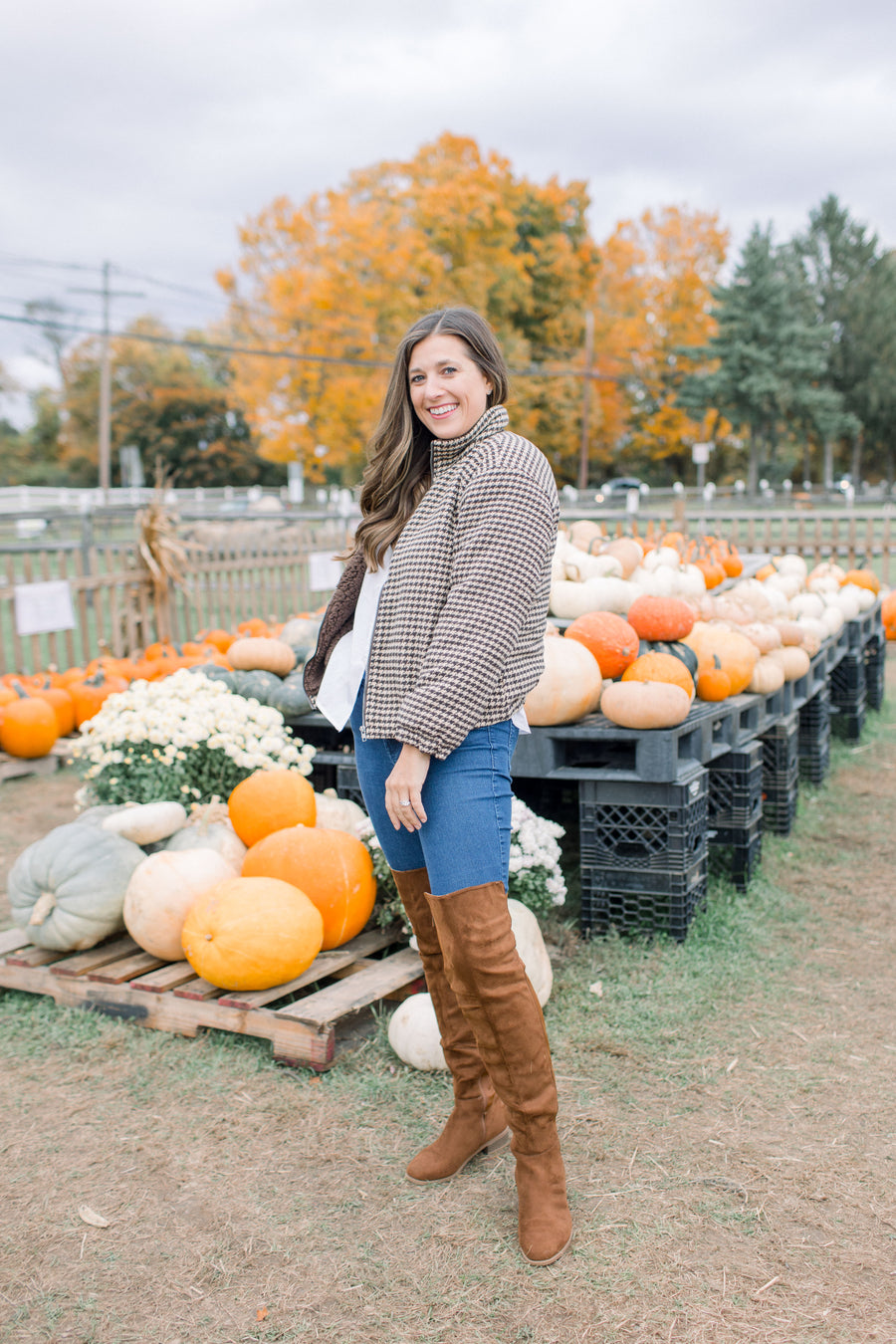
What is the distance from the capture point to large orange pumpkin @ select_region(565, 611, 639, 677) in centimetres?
395

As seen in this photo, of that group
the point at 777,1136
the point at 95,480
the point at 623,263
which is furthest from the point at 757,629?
the point at 95,480

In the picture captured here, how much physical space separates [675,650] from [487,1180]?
7.59ft

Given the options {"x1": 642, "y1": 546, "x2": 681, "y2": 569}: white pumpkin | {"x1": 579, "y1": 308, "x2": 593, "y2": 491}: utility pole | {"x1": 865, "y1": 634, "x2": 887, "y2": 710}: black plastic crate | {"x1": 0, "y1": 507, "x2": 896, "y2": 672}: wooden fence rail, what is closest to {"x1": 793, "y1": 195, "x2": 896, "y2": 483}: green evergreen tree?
{"x1": 579, "y1": 308, "x2": 593, "y2": 491}: utility pole

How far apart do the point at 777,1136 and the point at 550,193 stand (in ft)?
136

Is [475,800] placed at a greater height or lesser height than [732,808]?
greater

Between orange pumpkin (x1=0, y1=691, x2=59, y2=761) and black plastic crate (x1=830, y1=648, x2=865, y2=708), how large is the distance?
17.6ft

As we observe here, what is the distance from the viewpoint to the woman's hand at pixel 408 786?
6.35 feet

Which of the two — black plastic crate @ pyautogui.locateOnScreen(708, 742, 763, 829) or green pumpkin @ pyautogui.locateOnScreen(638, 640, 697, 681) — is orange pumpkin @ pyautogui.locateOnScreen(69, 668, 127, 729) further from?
black plastic crate @ pyautogui.locateOnScreen(708, 742, 763, 829)

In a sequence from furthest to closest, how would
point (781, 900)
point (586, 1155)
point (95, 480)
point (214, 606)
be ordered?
point (95, 480) < point (214, 606) < point (781, 900) < point (586, 1155)

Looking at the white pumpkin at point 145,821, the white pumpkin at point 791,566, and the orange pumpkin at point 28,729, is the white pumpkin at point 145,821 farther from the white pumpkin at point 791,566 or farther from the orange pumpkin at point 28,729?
the white pumpkin at point 791,566

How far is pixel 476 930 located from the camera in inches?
79.7

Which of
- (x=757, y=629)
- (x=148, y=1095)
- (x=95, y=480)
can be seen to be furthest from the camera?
(x=95, y=480)

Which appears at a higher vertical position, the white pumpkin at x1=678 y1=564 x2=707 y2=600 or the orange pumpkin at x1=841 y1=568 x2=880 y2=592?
the white pumpkin at x1=678 y1=564 x2=707 y2=600

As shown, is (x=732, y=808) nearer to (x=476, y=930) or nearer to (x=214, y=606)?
(x=476, y=930)
